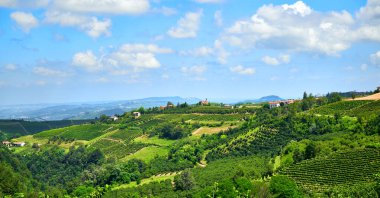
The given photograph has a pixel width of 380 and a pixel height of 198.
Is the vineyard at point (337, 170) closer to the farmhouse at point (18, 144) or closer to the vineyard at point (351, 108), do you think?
the vineyard at point (351, 108)

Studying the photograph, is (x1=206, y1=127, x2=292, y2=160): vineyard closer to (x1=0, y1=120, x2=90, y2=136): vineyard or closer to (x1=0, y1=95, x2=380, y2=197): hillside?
(x1=0, y1=95, x2=380, y2=197): hillside

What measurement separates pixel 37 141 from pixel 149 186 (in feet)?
258

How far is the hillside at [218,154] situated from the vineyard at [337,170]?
0.13 meters

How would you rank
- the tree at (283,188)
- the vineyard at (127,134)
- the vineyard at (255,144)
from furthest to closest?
the vineyard at (127,134)
the vineyard at (255,144)
the tree at (283,188)

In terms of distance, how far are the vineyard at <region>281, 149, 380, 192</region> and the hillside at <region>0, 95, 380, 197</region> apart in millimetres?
127

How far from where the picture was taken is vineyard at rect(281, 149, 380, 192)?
160 feet

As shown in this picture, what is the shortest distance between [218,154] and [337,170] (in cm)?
3377

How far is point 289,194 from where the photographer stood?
45000 mm

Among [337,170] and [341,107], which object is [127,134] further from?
[337,170]

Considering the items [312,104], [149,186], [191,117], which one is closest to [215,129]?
[191,117]

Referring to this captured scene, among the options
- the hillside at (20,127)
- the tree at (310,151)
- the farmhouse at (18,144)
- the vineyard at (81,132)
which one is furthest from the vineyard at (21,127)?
the tree at (310,151)

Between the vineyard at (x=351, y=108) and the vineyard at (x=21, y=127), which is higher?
the vineyard at (x=351, y=108)

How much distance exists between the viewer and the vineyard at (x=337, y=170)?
48750 mm

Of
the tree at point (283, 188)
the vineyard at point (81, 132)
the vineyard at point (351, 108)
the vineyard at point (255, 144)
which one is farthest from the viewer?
the vineyard at point (81, 132)
